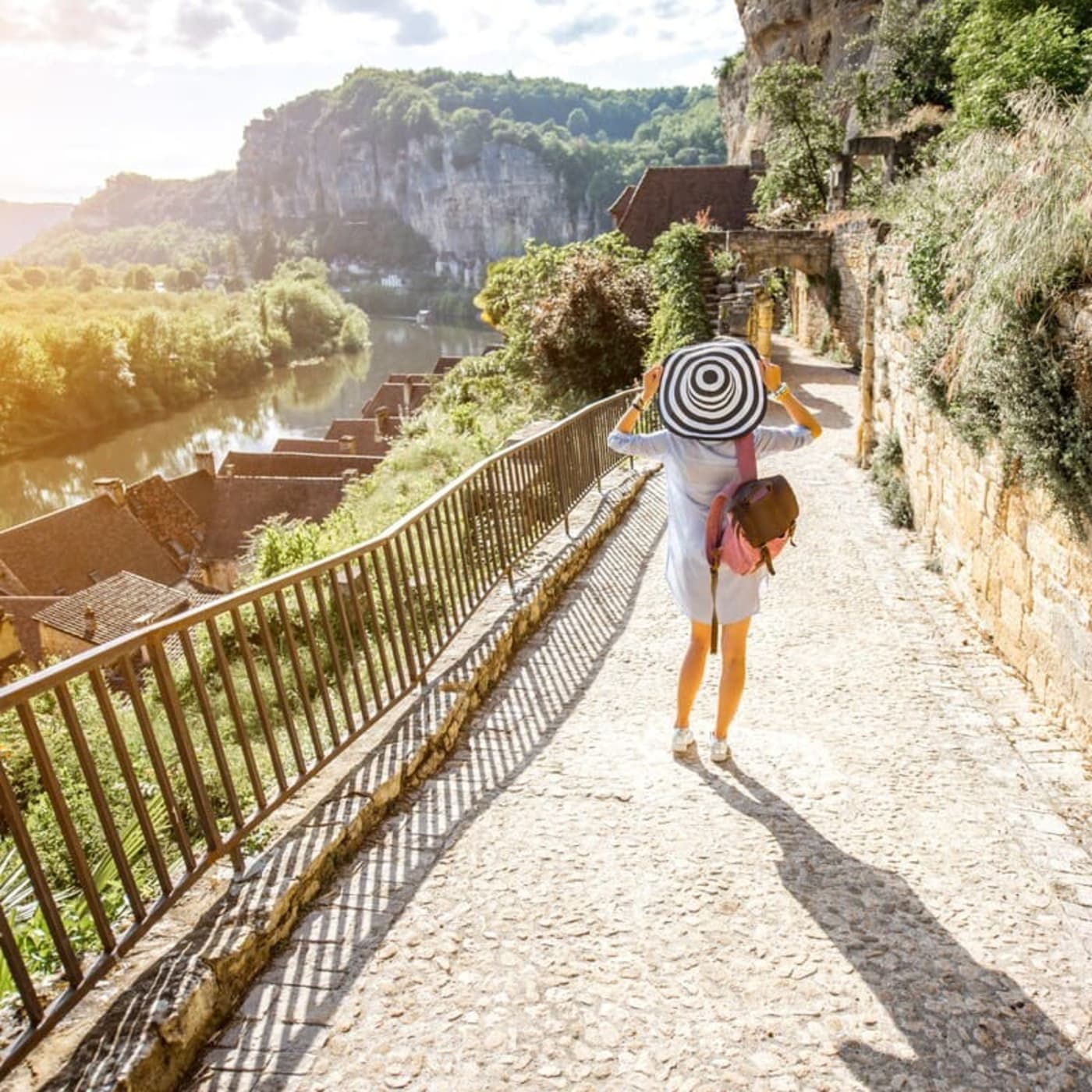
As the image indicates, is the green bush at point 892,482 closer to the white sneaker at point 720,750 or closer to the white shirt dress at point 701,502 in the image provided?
the white sneaker at point 720,750

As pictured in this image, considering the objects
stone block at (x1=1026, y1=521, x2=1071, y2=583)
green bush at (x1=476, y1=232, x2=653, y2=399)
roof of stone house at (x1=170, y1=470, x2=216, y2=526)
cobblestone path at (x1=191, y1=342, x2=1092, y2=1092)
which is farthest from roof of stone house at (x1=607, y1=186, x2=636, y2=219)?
cobblestone path at (x1=191, y1=342, x2=1092, y2=1092)

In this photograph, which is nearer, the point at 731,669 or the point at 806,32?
the point at 731,669

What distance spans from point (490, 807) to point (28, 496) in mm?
50213

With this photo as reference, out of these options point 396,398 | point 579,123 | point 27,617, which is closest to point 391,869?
point 27,617

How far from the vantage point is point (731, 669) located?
11.8 ft

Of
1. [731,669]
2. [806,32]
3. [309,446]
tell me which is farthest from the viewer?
[309,446]

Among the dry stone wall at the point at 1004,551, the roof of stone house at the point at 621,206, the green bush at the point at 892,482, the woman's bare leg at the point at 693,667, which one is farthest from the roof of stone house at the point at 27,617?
the roof of stone house at the point at 621,206

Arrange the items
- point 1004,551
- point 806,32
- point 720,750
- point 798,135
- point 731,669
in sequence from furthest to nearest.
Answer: point 806,32 < point 798,135 < point 1004,551 < point 720,750 < point 731,669

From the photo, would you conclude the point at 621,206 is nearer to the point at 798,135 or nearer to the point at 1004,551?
the point at 798,135

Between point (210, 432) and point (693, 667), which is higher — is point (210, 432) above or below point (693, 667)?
below

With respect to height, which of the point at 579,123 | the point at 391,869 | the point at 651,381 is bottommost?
the point at 391,869

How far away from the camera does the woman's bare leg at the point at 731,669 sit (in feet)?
11.5

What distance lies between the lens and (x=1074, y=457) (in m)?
3.83

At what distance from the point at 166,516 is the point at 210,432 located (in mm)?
35385
